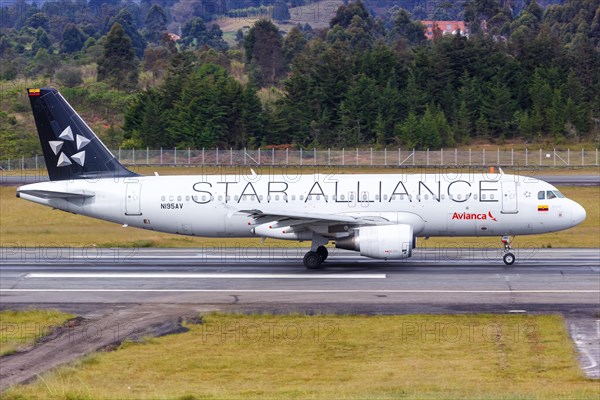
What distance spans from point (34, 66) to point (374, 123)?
227 ft

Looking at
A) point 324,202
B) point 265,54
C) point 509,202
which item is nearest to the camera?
point 509,202

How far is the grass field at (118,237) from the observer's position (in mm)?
47719

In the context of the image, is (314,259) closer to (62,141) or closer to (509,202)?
(509,202)

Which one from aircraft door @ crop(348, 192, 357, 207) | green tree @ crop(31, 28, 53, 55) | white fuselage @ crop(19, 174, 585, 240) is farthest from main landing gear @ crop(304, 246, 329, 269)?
green tree @ crop(31, 28, 53, 55)

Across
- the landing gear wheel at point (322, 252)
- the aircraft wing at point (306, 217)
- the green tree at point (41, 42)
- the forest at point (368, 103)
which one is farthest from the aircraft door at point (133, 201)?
the green tree at point (41, 42)

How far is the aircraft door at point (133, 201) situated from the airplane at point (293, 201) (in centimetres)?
4

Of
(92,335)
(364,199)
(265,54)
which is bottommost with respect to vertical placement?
(92,335)

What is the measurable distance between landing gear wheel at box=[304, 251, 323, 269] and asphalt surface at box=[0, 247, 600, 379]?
1.07ft

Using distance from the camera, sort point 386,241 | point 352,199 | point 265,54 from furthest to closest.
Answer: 1. point 265,54
2. point 352,199
3. point 386,241

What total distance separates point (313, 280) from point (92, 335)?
433 inches

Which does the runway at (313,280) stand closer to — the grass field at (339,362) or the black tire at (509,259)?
the black tire at (509,259)

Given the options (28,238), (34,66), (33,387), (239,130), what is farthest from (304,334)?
(34,66)

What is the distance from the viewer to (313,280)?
118 ft

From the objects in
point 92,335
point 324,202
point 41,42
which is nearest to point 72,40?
point 41,42
